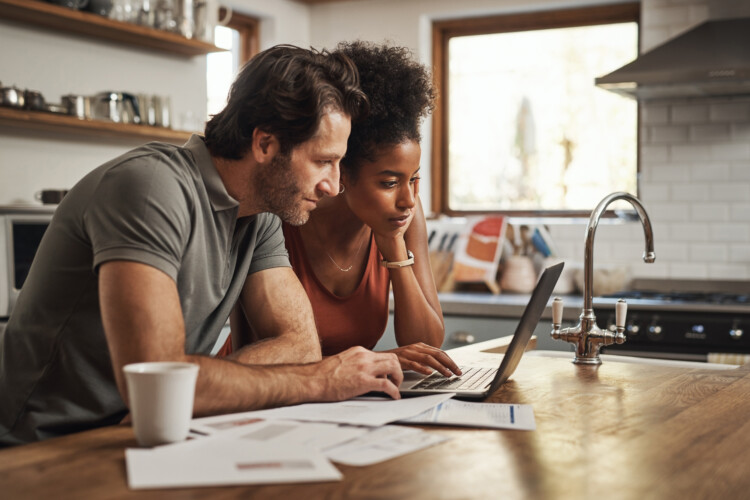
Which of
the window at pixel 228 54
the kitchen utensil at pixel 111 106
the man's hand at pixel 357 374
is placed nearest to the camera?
the man's hand at pixel 357 374

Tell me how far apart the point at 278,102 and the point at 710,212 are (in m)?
3.10

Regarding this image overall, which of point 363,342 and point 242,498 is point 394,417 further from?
point 363,342

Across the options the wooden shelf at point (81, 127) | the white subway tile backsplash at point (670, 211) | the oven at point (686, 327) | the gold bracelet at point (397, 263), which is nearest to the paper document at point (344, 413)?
the gold bracelet at point (397, 263)

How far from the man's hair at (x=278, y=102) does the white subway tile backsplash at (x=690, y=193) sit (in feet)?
9.55

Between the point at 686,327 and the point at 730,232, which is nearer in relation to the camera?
the point at 686,327

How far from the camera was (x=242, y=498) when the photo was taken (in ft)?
3.23

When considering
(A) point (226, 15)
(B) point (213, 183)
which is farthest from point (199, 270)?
(A) point (226, 15)

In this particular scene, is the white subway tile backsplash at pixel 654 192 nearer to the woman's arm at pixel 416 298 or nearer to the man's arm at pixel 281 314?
the woman's arm at pixel 416 298

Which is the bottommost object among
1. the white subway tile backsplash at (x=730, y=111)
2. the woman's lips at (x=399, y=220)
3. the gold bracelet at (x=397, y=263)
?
the gold bracelet at (x=397, y=263)

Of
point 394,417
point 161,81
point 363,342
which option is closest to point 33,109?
point 161,81

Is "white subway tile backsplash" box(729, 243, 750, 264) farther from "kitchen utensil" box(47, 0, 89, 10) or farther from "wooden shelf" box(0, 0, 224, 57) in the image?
"kitchen utensil" box(47, 0, 89, 10)

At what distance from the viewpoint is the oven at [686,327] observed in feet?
11.1

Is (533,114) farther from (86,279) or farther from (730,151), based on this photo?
(86,279)

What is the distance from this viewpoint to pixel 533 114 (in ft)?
15.7
